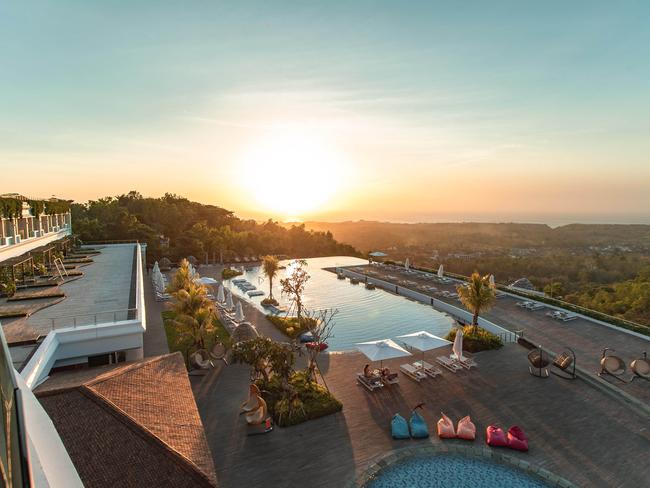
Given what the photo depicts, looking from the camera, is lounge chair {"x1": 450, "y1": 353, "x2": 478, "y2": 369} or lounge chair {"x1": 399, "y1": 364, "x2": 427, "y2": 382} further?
lounge chair {"x1": 450, "y1": 353, "x2": 478, "y2": 369}

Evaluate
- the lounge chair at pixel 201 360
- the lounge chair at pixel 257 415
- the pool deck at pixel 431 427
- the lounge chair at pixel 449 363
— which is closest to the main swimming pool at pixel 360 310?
the lounge chair at pixel 449 363

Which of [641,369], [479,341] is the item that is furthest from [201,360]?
[641,369]

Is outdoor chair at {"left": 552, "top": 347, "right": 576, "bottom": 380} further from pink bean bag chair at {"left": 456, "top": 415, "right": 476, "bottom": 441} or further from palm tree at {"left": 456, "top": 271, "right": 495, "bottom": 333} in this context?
pink bean bag chair at {"left": 456, "top": 415, "right": 476, "bottom": 441}

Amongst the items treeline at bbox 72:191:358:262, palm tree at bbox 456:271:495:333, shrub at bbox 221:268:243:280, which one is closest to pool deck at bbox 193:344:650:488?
palm tree at bbox 456:271:495:333

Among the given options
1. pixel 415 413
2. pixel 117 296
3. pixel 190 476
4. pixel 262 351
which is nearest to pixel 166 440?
pixel 190 476

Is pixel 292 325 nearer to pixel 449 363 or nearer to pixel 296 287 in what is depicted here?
pixel 296 287

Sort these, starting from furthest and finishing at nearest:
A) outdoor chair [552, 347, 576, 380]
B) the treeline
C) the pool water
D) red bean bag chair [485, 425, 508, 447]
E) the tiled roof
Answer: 1. the treeline
2. outdoor chair [552, 347, 576, 380]
3. red bean bag chair [485, 425, 508, 447]
4. the pool water
5. the tiled roof

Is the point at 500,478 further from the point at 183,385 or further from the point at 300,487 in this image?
the point at 183,385
